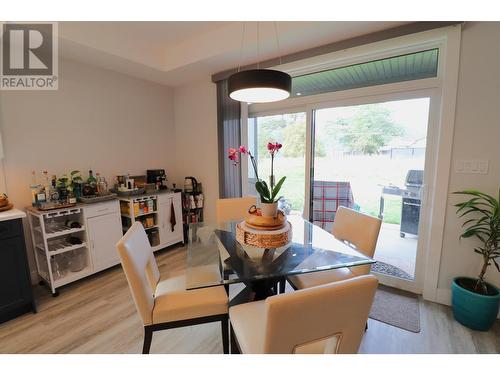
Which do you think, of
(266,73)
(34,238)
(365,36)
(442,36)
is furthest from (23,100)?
(442,36)

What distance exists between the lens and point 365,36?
7.19 feet

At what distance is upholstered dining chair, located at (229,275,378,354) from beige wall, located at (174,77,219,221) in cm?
278

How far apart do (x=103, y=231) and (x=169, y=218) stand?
2.80ft

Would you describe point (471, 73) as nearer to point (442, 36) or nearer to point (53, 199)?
point (442, 36)

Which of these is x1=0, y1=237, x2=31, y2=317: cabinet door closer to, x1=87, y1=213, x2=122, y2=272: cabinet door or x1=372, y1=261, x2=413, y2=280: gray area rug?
x1=87, y1=213, x2=122, y2=272: cabinet door

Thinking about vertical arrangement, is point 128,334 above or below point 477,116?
below

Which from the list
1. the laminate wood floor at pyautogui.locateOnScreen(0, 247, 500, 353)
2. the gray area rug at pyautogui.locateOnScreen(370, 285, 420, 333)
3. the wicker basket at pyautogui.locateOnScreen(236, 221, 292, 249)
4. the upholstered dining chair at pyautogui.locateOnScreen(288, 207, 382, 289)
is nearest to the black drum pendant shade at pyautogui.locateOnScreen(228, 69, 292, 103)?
the wicker basket at pyautogui.locateOnScreen(236, 221, 292, 249)

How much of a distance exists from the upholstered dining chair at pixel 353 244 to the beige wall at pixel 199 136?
6.74 feet

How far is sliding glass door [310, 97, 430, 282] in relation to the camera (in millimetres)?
2275

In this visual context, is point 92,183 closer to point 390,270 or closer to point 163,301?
point 163,301

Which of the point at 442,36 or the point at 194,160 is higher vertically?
the point at 442,36

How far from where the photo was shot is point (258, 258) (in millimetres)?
1501

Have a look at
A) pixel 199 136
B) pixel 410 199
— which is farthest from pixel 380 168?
pixel 199 136

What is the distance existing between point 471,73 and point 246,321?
2458 mm
